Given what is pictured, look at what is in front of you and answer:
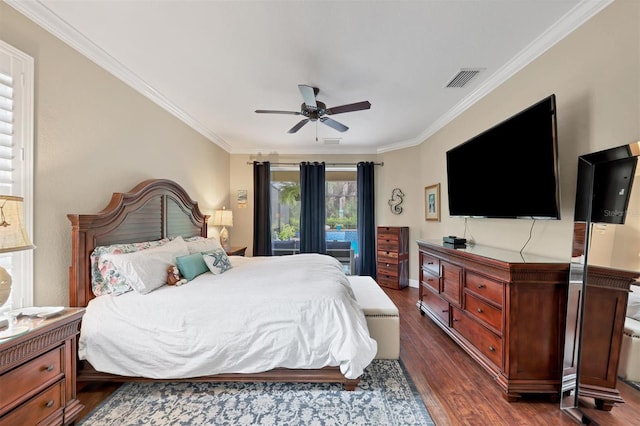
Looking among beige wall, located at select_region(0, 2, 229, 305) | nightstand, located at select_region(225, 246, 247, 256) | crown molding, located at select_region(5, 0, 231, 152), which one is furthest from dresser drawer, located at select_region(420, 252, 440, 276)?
crown molding, located at select_region(5, 0, 231, 152)

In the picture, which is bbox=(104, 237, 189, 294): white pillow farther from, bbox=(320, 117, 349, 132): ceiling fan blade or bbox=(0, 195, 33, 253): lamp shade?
bbox=(320, 117, 349, 132): ceiling fan blade

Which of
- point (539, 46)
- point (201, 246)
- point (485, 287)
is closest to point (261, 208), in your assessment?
point (201, 246)

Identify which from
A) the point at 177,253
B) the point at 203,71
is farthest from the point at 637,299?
the point at 203,71

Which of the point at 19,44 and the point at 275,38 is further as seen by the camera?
the point at 275,38

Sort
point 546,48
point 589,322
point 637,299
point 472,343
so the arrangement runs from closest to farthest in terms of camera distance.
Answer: point 637,299 < point 589,322 < point 546,48 < point 472,343

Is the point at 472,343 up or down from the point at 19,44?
down

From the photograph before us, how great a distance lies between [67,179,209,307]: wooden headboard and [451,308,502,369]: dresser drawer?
3.22 metres

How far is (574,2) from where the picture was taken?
1794 millimetres

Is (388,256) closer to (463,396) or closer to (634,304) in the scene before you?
(463,396)

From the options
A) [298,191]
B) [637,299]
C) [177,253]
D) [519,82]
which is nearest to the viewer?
[637,299]

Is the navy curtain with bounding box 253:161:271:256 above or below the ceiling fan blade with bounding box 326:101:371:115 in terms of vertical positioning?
below

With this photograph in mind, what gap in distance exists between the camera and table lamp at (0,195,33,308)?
1315 millimetres

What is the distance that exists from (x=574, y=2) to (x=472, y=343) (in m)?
2.68

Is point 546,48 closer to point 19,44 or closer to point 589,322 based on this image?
point 589,322
